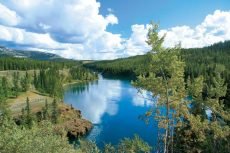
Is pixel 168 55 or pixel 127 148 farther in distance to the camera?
pixel 127 148

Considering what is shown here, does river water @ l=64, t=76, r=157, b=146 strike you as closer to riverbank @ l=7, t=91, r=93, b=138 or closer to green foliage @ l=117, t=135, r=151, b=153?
riverbank @ l=7, t=91, r=93, b=138

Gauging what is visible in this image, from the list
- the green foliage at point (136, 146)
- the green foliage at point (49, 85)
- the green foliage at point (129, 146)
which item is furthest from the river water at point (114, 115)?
the green foliage at point (136, 146)

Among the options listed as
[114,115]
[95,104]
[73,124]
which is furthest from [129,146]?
[95,104]

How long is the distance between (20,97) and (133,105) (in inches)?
2054

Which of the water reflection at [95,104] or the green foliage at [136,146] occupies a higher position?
the green foliage at [136,146]

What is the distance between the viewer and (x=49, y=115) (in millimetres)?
89375

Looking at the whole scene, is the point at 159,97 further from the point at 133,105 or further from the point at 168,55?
the point at 133,105

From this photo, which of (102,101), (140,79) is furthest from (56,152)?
(102,101)

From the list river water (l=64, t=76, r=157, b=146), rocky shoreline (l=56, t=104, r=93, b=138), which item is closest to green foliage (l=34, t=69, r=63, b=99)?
river water (l=64, t=76, r=157, b=146)

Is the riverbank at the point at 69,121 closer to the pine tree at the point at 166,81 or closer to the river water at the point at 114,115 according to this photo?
the river water at the point at 114,115

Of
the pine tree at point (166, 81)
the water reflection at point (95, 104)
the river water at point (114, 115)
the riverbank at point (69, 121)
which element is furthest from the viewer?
the water reflection at point (95, 104)

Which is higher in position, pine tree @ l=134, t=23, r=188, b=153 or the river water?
pine tree @ l=134, t=23, r=188, b=153

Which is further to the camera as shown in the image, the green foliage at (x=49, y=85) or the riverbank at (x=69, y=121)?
the green foliage at (x=49, y=85)

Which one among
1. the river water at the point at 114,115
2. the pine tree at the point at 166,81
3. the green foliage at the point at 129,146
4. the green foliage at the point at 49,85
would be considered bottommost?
the river water at the point at 114,115
